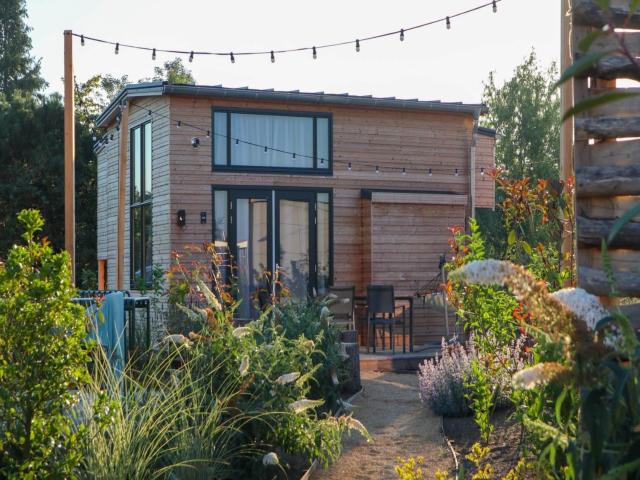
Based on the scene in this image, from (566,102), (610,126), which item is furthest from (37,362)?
(566,102)

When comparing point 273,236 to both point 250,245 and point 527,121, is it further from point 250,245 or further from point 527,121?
point 527,121

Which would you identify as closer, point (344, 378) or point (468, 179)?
point (344, 378)

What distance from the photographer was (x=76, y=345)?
431cm

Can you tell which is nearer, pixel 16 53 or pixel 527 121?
pixel 16 53

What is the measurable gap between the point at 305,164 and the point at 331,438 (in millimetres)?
10896

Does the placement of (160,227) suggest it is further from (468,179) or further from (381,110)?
(468,179)

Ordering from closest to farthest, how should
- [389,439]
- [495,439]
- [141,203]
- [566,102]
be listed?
[495,439] < [389,439] < [566,102] < [141,203]

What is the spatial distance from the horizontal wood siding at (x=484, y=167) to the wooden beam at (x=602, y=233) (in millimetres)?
14264

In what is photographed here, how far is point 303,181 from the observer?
16.0 metres

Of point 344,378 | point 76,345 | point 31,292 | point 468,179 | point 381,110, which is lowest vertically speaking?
point 344,378

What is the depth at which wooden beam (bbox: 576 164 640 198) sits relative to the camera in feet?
11.6

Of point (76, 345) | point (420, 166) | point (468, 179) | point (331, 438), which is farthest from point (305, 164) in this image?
point (76, 345)

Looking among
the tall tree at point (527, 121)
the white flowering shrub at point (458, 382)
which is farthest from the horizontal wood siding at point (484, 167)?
the tall tree at point (527, 121)

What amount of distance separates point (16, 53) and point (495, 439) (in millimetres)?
33756
